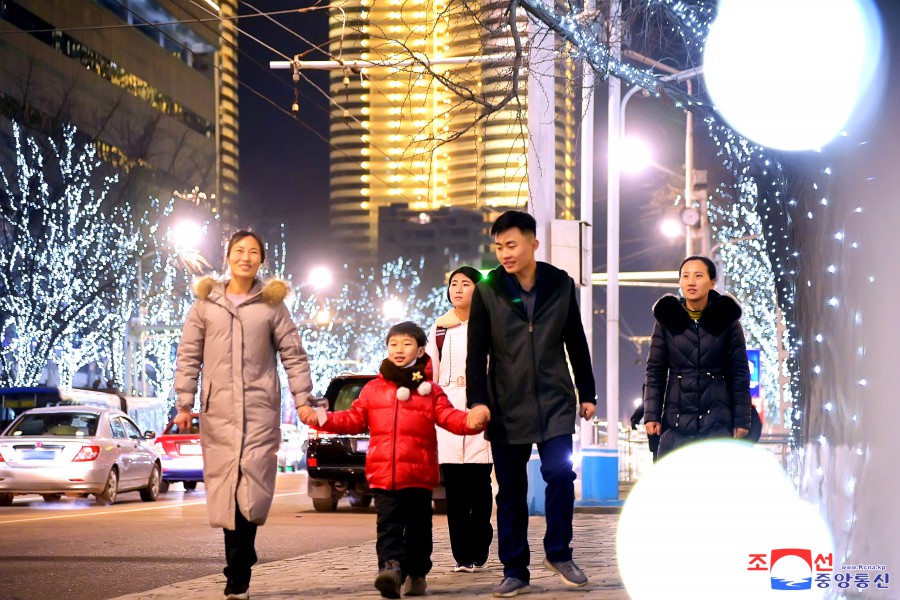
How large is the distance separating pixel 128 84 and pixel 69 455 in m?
62.3

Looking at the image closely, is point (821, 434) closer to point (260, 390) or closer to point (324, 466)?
point (260, 390)

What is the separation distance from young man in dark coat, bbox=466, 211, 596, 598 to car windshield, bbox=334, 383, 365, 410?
11803 millimetres

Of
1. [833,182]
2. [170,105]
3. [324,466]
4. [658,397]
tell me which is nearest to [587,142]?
[324,466]

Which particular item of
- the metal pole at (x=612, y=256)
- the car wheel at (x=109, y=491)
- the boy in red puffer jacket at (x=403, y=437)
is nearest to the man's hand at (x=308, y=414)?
the boy in red puffer jacket at (x=403, y=437)

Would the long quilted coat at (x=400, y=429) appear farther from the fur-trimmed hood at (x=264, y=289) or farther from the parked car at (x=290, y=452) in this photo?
the parked car at (x=290, y=452)

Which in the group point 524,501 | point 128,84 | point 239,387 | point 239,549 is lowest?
point 239,549

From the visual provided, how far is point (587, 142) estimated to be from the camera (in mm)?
23703

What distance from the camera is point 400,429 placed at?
27.3 feet

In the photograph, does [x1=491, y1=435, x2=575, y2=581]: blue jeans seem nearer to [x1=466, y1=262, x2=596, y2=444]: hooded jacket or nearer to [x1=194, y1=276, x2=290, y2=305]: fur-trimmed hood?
[x1=466, y1=262, x2=596, y2=444]: hooded jacket

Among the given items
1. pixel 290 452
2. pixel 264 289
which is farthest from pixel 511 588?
pixel 290 452

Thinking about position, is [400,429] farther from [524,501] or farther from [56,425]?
[56,425]

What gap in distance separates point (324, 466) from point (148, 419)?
30654 millimetres

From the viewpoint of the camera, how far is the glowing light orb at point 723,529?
25.5ft

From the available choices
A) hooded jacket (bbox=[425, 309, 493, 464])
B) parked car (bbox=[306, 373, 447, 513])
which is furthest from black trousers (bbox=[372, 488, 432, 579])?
parked car (bbox=[306, 373, 447, 513])
